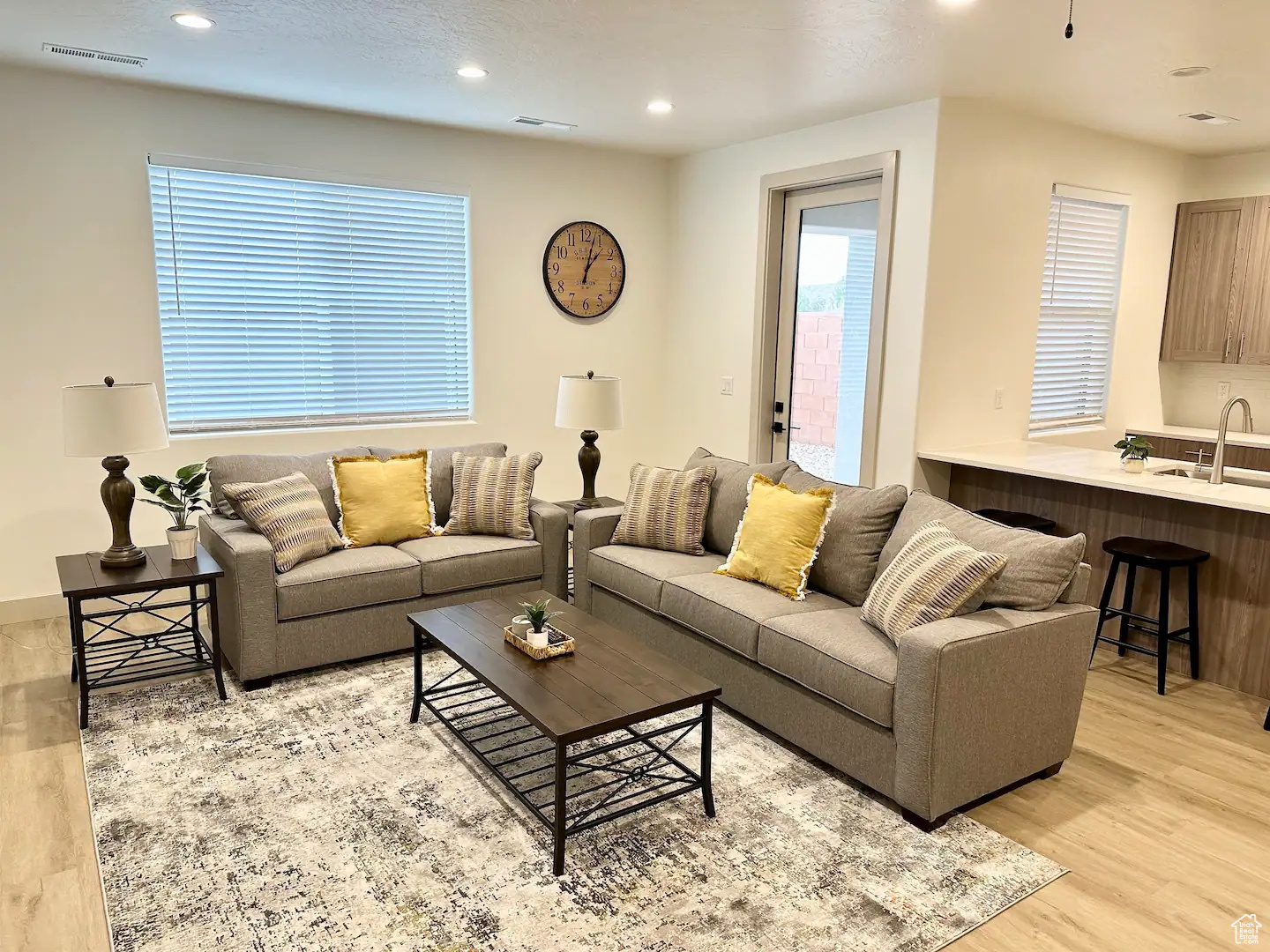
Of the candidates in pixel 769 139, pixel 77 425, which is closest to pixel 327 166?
pixel 77 425

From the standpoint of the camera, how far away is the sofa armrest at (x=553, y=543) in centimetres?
432

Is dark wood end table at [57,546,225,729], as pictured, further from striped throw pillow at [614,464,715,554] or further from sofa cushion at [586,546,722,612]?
striped throw pillow at [614,464,715,554]

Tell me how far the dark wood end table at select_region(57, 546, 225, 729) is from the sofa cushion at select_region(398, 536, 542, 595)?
0.89 meters

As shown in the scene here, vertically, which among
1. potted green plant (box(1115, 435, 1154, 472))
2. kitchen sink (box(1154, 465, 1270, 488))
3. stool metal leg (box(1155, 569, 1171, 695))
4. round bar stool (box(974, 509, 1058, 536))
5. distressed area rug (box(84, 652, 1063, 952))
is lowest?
distressed area rug (box(84, 652, 1063, 952))

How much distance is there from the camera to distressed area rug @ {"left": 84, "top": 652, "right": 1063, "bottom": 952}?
219 cm

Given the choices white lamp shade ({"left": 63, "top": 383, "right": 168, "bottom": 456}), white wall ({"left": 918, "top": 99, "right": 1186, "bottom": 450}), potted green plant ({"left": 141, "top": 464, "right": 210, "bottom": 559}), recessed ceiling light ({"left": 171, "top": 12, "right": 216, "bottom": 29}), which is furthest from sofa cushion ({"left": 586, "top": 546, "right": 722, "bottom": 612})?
recessed ceiling light ({"left": 171, "top": 12, "right": 216, "bottom": 29})

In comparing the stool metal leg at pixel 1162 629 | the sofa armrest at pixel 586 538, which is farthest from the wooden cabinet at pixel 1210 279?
the sofa armrest at pixel 586 538

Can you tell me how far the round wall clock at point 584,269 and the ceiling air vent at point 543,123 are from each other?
76cm

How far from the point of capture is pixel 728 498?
13.2 feet

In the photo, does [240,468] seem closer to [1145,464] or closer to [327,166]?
[327,166]

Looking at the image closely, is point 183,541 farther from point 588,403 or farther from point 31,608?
point 588,403

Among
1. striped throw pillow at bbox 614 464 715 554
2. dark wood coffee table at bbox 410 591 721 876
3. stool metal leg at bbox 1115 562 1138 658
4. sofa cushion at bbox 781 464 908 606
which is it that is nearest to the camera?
dark wood coffee table at bbox 410 591 721 876

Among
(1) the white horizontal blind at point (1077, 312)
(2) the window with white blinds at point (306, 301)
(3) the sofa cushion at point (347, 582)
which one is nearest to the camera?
(3) the sofa cushion at point (347, 582)

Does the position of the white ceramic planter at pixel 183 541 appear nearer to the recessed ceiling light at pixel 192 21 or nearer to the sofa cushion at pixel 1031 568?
the recessed ceiling light at pixel 192 21
